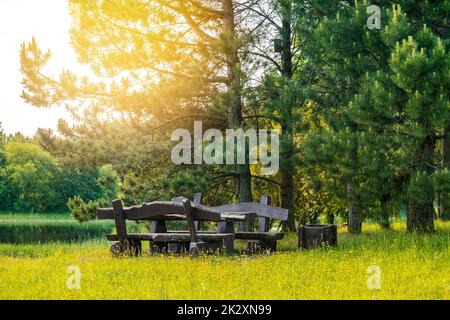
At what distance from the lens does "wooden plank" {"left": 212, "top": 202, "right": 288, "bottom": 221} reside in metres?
12.6

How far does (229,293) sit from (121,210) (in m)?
4.86

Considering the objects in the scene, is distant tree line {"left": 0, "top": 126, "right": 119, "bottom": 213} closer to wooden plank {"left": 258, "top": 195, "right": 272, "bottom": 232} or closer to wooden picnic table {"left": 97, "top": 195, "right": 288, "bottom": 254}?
wooden plank {"left": 258, "top": 195, "right": 272, "bottom": 232}

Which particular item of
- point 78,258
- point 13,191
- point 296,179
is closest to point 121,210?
point 78,258

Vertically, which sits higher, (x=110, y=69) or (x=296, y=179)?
(x=110, y=69)

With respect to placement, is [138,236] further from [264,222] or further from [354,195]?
[354,195]

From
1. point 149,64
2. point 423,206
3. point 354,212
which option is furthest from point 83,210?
point 423,206

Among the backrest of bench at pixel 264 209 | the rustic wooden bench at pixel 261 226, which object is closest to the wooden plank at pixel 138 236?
the rustic wooden bench at pixel 261 226

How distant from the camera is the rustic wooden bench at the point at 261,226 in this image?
12305mm

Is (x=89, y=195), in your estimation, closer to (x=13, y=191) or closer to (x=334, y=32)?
(x=13, y=191)

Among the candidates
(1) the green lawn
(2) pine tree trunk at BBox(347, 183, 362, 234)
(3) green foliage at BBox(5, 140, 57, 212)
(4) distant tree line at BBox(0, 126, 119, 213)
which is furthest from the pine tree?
(3) green foliage at BBox(5, 140, 57, 212)

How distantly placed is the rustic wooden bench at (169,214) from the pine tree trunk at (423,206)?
4.93 metres

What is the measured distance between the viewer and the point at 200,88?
17.1 m

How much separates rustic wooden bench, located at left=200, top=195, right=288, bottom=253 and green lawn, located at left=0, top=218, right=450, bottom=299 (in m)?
1.00

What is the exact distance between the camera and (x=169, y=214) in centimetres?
1165
